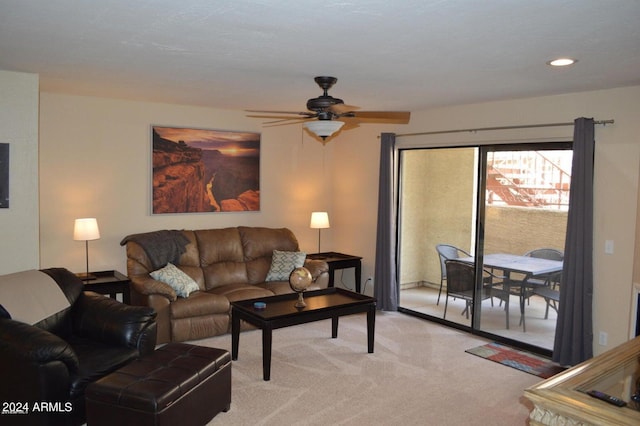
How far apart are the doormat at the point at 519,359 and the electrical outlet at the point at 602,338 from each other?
0.40 meters

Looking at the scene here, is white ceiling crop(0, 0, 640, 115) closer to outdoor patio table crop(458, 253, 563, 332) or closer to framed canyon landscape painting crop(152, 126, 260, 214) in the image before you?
framed canyon landscape painting crop(152, 126, 260, 214)

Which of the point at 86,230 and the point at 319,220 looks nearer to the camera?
the point at 86,230

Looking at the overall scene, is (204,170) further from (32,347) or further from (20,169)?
(32,347)

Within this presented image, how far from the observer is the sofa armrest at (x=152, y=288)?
498cm

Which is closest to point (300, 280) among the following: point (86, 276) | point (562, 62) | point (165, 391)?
point (165, 391)

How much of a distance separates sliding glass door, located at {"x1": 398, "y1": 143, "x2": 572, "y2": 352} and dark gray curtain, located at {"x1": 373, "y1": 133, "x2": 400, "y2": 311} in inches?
8.3

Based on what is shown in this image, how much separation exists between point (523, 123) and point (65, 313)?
4.47 m

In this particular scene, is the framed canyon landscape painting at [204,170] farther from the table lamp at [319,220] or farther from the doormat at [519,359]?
the doormat at [519,359]

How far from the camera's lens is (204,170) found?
623cm

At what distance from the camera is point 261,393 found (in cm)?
397

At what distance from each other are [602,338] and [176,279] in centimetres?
411

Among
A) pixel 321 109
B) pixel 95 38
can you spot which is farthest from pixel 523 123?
pixel 95 38

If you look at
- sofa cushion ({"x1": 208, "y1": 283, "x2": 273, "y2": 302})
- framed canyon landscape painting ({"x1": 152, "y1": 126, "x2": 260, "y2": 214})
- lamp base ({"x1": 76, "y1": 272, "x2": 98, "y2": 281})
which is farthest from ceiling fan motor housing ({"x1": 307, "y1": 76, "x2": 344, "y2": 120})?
lamp base ({"x1": 76, "y1": 272, "x2": 98, "y2": 281})

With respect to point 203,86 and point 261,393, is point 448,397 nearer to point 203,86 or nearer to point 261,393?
point 261,393
